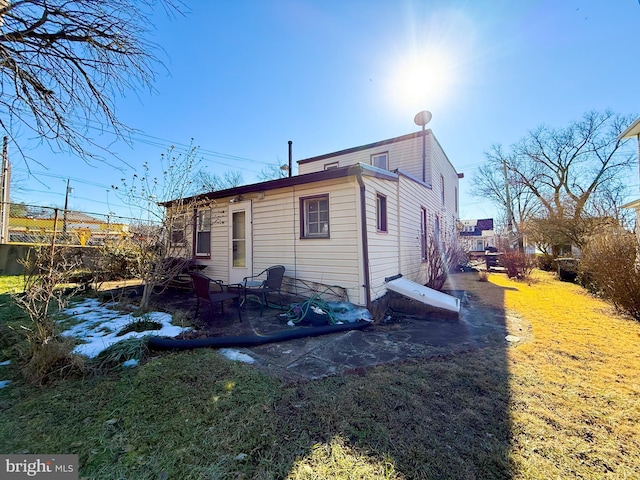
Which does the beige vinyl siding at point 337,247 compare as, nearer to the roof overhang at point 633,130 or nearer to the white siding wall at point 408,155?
the white siding wall at point 408,155

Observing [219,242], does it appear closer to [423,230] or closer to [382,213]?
[382,213]

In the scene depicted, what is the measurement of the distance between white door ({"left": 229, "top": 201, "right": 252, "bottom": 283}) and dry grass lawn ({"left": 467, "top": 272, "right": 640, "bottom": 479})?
18.6ft

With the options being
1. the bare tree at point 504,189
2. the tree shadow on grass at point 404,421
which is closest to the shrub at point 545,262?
the bare tree at point 504,189

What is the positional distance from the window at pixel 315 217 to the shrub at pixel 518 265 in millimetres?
9849

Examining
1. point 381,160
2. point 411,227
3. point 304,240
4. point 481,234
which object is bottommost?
point 304,240

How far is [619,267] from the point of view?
5688mm

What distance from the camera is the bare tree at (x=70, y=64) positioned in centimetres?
272

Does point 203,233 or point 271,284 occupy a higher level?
point 203,233

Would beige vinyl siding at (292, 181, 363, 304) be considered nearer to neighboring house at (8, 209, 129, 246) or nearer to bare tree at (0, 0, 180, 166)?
bare tree at (0, 0, 180, 166)

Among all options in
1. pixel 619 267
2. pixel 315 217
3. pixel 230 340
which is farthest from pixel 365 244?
pixel 619 267

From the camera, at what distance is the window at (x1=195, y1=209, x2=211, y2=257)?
799 centimetres

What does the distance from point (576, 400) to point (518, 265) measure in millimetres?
10673

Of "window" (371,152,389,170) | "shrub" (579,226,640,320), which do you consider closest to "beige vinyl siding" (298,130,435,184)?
"window" (371,152,389,170)

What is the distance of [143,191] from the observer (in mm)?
5598
